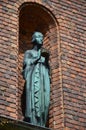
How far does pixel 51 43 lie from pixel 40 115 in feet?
5.16

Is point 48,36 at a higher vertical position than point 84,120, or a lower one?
higher

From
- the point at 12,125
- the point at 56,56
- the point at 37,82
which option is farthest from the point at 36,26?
the point at 12,125

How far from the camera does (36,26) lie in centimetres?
936

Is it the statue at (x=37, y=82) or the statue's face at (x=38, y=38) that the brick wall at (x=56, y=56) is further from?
the statue's face at (x=38, y=38)

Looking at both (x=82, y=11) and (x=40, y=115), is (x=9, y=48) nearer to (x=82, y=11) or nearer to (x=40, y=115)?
(x=40, y=115)

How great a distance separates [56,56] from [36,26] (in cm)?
85

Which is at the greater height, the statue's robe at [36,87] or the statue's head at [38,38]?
the statue's head at [38,38]

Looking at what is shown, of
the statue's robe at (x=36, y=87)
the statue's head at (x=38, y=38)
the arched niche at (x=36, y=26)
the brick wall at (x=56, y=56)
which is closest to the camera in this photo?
the statue's robe at (x=36, y=87)

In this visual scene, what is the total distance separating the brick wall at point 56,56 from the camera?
312 inches

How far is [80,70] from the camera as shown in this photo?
8703 mm

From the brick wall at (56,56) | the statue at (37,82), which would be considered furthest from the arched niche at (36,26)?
the statue at (37,82)

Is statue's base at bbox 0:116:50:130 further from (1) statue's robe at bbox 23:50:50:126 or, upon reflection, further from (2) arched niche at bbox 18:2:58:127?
(2) arched niche at bbox 18:2:58:127

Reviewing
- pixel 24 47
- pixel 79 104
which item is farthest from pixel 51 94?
pixel 24 47

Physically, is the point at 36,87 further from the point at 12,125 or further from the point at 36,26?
the point at 36,26
